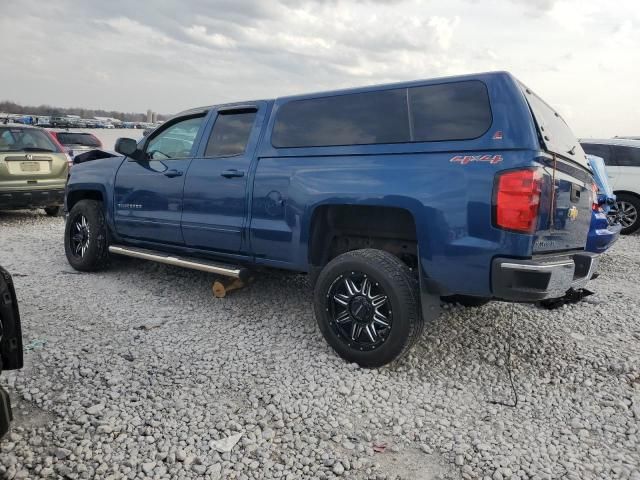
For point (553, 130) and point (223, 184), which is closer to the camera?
point (553, 130)

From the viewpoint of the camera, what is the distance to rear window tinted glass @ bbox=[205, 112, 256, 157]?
13.9 ft

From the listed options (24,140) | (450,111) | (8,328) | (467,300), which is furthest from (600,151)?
(24,140)

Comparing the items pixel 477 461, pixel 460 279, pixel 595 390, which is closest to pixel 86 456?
pixel 477 461

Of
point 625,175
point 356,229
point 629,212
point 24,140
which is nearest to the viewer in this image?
point 356,229

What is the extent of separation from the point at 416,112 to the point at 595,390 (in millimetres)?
2180

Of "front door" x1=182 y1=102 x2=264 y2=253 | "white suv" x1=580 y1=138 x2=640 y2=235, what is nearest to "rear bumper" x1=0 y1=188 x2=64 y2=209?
"front door" x1=182 y1=102 x2=264 y2=253

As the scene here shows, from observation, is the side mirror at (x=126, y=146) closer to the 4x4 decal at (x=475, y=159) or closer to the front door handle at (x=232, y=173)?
the front door handle at (x=232, y=173)

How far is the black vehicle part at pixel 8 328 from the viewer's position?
217 centimetres

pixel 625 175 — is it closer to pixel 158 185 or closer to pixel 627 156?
pixel 627 156

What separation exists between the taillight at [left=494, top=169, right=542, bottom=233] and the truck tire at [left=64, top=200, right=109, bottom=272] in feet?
14.0

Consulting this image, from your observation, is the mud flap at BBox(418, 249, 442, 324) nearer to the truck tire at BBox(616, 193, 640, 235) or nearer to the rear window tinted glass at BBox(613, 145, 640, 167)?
the truck tire at BBox(616, 193, 640, 235)

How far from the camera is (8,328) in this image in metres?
2.20

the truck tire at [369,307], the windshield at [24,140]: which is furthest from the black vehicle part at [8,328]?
the windshield at [24,140]

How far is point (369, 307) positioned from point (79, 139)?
1278 cm
